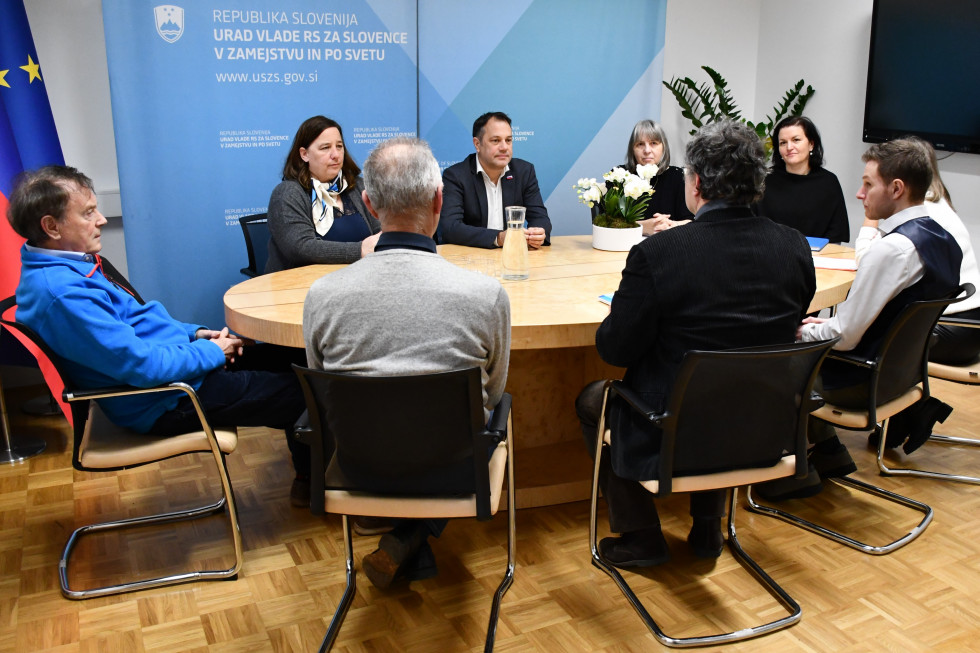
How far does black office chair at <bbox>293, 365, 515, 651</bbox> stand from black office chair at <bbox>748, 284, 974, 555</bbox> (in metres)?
1.29

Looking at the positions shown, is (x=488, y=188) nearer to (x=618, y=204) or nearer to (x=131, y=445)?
(x=618, y=204)

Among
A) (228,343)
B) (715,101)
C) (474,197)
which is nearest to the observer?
(228,343)

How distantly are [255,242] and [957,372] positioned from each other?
10.5 feet

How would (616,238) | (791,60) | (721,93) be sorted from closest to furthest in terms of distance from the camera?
(616,238)
(721,93)
(791,60)

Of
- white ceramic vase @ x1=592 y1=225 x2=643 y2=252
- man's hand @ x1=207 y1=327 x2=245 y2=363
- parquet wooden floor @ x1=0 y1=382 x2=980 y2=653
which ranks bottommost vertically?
parquet wooden floor @ x1=0 y1=382 x2=980 y2=653

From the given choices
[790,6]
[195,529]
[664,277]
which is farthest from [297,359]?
[790,6]

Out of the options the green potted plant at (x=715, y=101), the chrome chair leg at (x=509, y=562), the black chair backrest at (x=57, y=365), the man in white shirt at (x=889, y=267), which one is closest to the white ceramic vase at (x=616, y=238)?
the man in white shirt at (x=889, y=267)

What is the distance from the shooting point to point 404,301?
1835mm

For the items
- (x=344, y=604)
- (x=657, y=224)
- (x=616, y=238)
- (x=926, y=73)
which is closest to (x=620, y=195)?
(x=616, y=238)

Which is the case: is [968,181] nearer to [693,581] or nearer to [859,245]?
[859,245]

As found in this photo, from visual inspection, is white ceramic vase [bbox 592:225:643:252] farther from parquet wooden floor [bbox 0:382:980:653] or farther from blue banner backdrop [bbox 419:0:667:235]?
blue banner backdrop [bbox 419:0:667:235]

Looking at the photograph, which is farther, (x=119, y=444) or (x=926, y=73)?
(x=926, y=73)

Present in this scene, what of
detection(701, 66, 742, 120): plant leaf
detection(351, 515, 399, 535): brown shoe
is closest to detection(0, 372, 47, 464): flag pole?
detection(351, 515, 399, 535): brown shoe

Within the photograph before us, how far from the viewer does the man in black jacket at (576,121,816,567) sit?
6.73 ft
